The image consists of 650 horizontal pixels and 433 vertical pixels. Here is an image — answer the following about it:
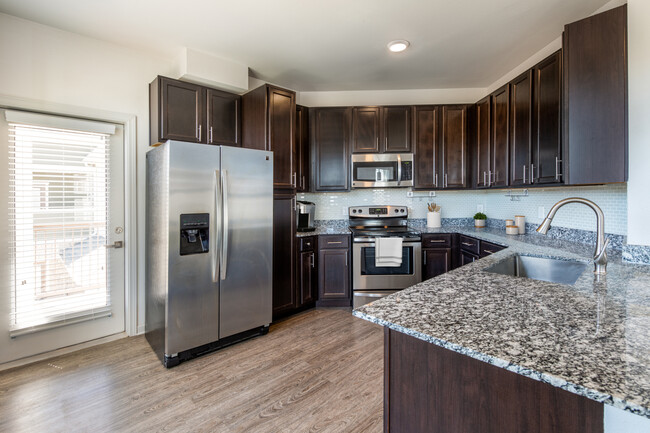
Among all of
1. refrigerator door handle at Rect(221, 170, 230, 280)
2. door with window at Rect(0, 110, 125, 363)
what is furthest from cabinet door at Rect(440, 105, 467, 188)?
door with window at Rect(0, 110, 125, 363)

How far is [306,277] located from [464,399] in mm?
2602

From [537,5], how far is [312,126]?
2335mm

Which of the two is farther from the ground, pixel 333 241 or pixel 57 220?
pixel 57 220

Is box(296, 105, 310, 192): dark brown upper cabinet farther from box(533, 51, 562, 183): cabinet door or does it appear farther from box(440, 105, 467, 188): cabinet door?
box(533, 51, 562, 183): cabinet door

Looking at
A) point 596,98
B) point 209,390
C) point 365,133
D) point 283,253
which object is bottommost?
point 209,390

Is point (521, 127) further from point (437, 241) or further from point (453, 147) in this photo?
point (437, 241)

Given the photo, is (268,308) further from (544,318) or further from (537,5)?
(537,5)

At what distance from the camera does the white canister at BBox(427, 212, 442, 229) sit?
3805mm

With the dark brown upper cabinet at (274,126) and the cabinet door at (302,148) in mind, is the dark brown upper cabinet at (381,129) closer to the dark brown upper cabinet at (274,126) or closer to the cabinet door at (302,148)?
the cabinet door at (302,148)

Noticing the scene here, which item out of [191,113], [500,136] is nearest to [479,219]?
[500,136]

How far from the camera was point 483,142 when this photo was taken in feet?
11.2

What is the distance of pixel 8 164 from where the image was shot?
88.6 inches

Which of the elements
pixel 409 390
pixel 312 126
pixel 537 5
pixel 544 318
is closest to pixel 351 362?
pixel 409 390

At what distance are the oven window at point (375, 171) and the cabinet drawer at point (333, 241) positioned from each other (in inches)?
31.2
